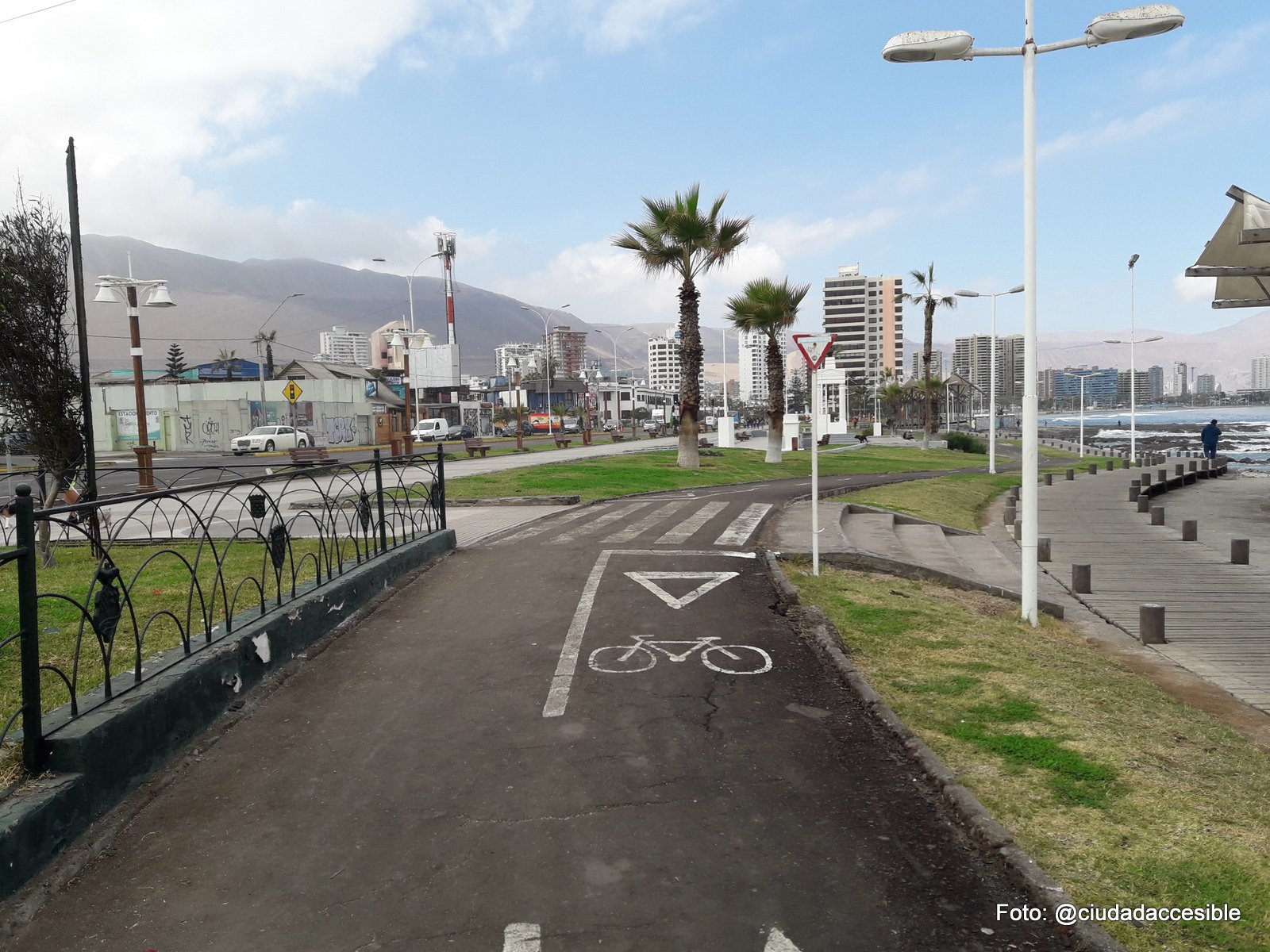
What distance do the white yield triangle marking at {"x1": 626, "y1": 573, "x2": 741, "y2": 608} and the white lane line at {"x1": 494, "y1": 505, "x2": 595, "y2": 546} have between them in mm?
Answer: 3353

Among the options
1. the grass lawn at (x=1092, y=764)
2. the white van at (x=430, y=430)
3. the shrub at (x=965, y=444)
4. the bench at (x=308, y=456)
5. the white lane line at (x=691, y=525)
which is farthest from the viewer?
the white van at (x=430, y=430)

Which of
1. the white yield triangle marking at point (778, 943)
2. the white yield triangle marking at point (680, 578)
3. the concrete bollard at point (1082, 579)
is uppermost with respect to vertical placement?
the white yield triangle marking at point (680, 578)

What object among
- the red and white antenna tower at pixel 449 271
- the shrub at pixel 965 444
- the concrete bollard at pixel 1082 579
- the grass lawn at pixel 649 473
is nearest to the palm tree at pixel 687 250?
the grass lawn at pixel 649 473

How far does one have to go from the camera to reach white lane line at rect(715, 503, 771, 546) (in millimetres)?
13281

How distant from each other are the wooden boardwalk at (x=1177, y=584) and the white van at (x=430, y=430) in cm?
4134

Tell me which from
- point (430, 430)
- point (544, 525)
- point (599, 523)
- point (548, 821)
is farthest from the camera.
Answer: point (430, 430)

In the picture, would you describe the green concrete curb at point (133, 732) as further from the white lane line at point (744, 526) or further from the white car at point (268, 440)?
the white car at point (268, 440)

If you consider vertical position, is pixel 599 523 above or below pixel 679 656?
above

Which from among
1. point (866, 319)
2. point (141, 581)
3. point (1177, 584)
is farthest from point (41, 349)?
point (866, 319)

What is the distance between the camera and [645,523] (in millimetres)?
15547

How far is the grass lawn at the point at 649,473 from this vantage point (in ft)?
72.0

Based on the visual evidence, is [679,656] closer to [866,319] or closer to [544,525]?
[544,525]

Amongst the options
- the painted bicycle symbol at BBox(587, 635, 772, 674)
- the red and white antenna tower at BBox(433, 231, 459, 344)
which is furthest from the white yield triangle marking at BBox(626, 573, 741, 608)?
the red and white antenna tower at BBox(433, 231, 459, 344)

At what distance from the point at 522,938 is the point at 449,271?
317ft
